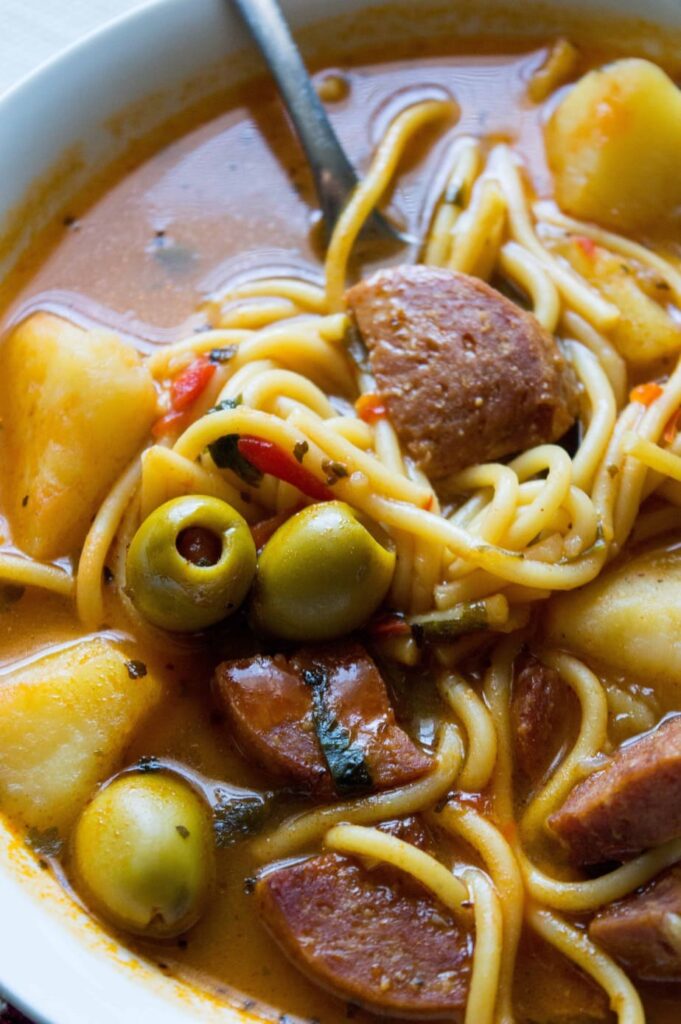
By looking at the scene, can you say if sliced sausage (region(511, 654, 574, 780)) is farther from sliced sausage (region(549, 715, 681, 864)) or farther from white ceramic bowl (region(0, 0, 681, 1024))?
white ceramic bowl (region(0, 0, 681, 1024))

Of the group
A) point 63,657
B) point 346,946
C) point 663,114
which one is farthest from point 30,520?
point 663,114

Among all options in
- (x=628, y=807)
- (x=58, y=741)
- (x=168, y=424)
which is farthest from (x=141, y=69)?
(x=628, y=807)

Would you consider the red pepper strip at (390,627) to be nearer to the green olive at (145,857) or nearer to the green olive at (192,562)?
the green olive at (192,562)

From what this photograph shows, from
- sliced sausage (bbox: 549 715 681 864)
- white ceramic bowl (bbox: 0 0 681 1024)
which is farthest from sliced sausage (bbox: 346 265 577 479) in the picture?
white ceramic bowl (bbox: 0 0 681 1024)

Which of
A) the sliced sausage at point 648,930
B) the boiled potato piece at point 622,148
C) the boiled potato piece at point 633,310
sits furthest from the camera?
the boiled potato piece at point 622,148

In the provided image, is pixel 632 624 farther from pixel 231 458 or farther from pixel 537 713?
pixel 231 458

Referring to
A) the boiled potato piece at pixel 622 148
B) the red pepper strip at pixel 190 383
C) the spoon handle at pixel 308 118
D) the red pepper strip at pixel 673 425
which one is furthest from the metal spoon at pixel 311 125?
the red pepper strip at pixel 673 425
